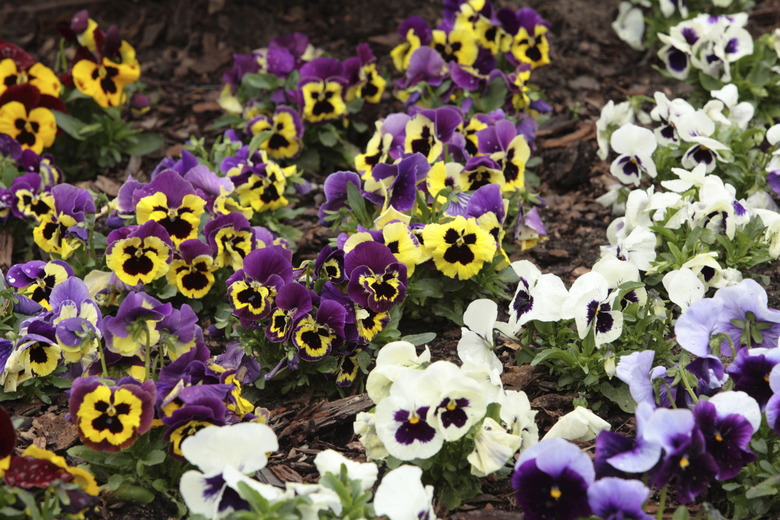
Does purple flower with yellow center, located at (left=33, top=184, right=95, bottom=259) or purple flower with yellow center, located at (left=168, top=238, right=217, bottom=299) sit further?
purple flower with yellow center, located at (left=33, top=184, right=95, bottom=259)

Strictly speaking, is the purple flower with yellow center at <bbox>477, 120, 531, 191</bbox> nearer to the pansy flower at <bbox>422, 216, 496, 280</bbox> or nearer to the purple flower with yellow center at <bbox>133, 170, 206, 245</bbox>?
the pansy flower at <bbox>422, 216, 496, 280</bbox>

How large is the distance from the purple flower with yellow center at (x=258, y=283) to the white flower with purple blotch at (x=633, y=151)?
1.35 m

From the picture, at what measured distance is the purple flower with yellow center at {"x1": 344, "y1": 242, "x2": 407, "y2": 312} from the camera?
111 inches

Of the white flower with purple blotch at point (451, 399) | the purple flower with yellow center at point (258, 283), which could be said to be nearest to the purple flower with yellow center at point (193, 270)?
the purple flower with yellow center at point (258, 283)

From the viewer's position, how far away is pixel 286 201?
12.1 ft

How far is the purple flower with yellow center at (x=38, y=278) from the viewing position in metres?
3.01

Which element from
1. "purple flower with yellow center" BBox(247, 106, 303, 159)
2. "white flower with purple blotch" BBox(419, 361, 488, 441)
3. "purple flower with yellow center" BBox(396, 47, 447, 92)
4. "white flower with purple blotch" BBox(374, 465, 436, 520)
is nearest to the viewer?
"white flower with purple blotch" BBox(374, 465, 436, 520)

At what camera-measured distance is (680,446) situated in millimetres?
2111

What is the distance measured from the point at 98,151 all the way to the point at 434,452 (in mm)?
2684

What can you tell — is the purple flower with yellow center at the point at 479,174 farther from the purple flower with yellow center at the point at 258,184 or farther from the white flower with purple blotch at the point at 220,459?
the white flower with purple blotch at the point at 220,459

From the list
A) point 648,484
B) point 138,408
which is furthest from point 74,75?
point 648,484

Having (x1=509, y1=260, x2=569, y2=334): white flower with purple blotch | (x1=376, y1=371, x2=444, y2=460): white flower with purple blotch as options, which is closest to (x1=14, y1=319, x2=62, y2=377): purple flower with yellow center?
(x1=376, y1=371, x2=444, y2=460): white flower with purple blotch

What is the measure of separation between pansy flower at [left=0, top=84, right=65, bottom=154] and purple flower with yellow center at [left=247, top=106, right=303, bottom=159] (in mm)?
856

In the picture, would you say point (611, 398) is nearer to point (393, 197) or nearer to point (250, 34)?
point (393, 197)
